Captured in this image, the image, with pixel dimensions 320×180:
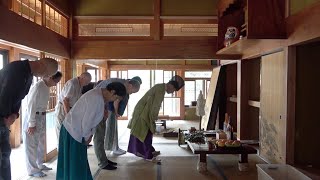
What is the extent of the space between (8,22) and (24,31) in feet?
1.45

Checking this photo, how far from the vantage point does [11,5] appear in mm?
3287

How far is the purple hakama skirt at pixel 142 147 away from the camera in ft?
15.3

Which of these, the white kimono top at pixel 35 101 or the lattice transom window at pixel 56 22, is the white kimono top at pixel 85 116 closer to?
the white kimono top at pixel 35 101

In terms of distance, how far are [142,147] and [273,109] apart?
1960mm

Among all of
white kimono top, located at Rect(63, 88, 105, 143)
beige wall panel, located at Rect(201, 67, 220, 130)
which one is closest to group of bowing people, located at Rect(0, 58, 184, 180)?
white kimono top, located at Rect(63, 88, 105, 143)

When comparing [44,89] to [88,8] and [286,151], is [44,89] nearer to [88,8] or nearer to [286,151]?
[88,8]

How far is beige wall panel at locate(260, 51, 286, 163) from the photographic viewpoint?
13.6ft

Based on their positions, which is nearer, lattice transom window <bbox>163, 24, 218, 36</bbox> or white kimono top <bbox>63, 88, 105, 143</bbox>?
white kimono top <bbox>63, 88, 105, 143</bbox>

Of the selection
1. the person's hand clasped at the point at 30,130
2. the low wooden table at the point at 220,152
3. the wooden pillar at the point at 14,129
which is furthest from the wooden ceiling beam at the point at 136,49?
the person's hand clasped at the point at 30,130

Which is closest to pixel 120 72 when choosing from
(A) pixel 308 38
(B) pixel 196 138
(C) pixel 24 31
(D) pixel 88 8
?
(D) pixel 88 8

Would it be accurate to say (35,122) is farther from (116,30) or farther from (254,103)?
(254,103)

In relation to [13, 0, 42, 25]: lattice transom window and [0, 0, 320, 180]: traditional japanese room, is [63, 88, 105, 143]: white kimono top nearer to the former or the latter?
[0, 0, 320, 180]: traditional japanese room

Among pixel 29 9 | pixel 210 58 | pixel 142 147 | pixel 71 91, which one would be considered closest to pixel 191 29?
pixel 210 58

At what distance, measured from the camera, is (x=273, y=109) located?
14.8 ft
